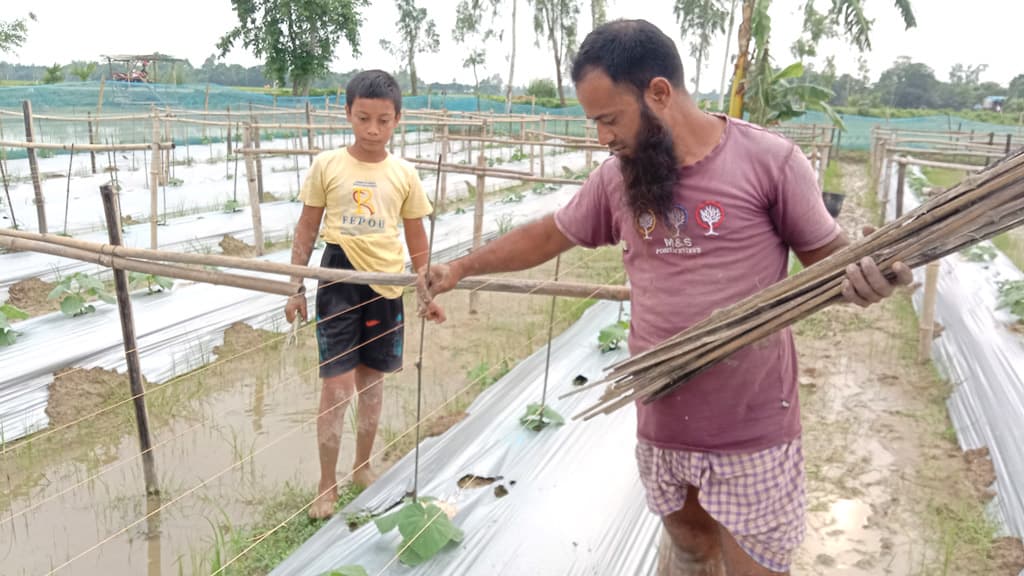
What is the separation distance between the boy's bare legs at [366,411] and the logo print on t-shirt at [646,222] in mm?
1552

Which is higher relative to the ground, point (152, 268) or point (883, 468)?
point (152, 268)

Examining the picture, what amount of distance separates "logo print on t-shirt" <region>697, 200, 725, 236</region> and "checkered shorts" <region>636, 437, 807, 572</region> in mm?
488

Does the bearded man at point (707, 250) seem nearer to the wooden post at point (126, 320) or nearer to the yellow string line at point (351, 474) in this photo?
the yellow string line at point (351, 474)

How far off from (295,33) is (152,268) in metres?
23.8

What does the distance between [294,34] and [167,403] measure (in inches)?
889

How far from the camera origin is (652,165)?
5.05 feet

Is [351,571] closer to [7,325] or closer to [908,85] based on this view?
[7,325]

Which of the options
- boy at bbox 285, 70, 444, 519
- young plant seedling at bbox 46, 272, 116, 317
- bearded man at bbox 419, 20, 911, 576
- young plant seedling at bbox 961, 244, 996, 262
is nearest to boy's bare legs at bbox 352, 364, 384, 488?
boy at bbox 285, 70, 444, 519

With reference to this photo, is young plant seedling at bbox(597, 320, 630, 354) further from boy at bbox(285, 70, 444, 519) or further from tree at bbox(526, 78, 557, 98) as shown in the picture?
tree at bbox(526, 78, 557, 98)

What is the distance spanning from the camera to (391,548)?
241 centimetres

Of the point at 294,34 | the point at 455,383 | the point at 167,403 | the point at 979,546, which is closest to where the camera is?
the point at 979,546

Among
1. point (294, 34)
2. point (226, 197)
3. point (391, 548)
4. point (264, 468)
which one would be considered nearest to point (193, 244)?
point (226, 197)

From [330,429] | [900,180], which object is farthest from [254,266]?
[900,180]

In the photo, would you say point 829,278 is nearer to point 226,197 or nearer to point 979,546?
point 979,546
